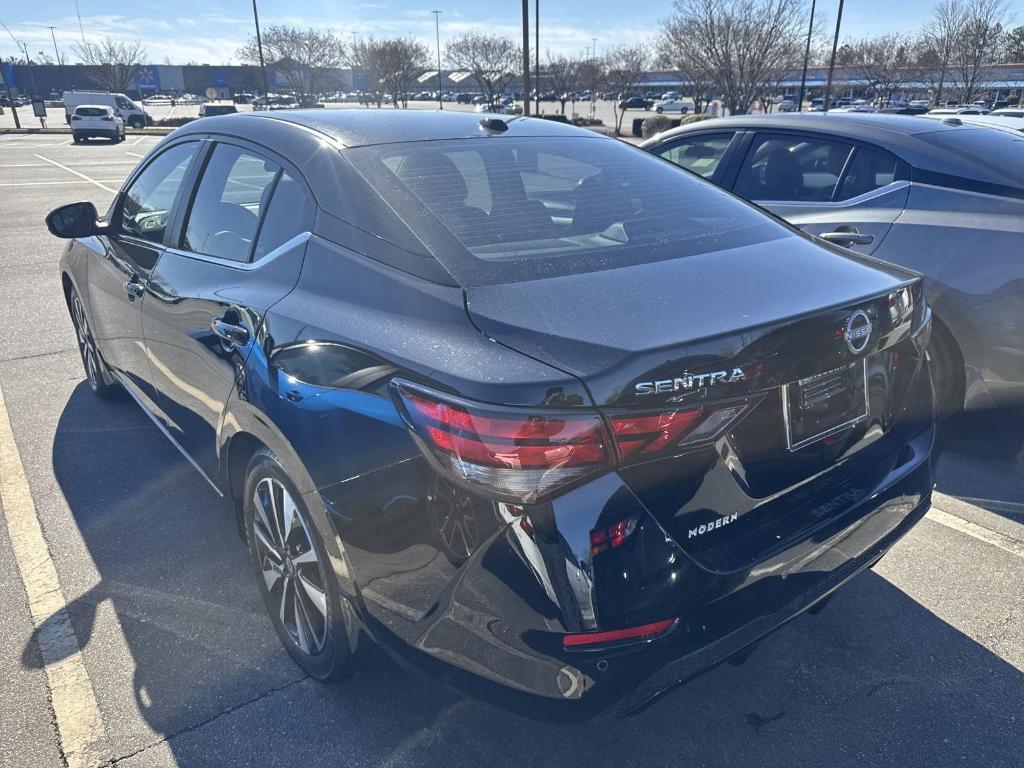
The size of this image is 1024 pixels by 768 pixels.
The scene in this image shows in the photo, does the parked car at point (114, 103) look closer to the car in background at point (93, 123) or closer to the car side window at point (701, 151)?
the car in background at point (93, 123)

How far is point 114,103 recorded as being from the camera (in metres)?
41.9

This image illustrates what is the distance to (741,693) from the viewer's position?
2428 mm

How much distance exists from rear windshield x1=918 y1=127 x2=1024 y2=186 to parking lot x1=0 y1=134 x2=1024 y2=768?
1556mm

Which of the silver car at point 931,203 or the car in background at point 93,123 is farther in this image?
the car in background at point 93,123

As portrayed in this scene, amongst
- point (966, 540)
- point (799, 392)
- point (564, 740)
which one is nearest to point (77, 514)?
point (564, 740)

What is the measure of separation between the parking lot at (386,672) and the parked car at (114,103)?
44996 mm

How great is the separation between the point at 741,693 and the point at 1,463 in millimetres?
3842

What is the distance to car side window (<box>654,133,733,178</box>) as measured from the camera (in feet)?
17.1

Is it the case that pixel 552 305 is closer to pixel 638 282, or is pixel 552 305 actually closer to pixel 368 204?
pixel 638 282

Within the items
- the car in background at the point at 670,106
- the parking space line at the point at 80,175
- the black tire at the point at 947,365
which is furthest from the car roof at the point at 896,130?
the car in background at the point at 670,106

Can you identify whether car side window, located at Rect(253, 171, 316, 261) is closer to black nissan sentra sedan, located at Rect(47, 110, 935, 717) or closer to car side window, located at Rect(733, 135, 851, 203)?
black nissan sentra sedan, located at Rect(47, 110, 935, 717)

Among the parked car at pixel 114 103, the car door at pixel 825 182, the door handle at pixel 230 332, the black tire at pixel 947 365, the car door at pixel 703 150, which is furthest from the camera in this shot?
the parked car at pixel 114 103

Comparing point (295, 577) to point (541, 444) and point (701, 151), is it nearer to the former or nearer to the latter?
point (541, 444)

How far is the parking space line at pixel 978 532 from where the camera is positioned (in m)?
3.24
